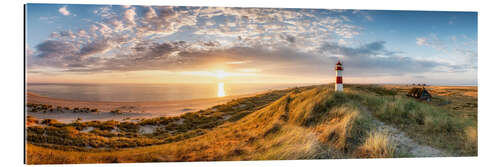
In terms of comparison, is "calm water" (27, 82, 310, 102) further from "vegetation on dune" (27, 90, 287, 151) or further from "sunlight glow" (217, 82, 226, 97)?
"vegetation on dune" (27, 90, 287, 151)

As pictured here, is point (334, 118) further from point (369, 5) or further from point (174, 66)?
point (174, 66)

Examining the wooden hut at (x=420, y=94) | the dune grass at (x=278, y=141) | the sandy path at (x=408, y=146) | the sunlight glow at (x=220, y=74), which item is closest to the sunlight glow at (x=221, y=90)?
the sunlight glow at (x=220, y=74)

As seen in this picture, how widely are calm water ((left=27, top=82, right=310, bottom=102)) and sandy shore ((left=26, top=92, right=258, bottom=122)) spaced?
0.77 feet

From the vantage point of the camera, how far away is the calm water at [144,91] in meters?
4.39

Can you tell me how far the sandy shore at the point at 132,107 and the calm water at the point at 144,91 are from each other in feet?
0.77

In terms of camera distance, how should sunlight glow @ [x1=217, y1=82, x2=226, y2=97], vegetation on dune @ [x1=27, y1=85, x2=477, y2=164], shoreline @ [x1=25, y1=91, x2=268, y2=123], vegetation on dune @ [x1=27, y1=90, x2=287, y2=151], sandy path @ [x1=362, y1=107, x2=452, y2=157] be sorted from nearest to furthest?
sandy path @ [x1=362, y1=107, x2=452, y2=157], vegetation on dune @ [x1=27, y1=85, x2=477, y2=164], vegetation on dune @ [x1=27, y1=90, x2=287, y2=151], shoreline @ [x1=25, y1=91, x2=268, y2=123], sunlight glow @ [x1=217, y1=82, x2=226, y2=97]

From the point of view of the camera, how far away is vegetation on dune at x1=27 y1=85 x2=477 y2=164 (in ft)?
11.1

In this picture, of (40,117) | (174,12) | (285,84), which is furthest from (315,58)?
(40,117)

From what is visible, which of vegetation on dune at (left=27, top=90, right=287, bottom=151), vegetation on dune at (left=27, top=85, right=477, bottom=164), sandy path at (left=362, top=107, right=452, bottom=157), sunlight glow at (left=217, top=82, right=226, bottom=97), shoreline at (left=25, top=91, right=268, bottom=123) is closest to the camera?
sandy path at (left=362, top=107, right=452, bottom=157)

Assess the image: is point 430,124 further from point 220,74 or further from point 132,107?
point 132,107

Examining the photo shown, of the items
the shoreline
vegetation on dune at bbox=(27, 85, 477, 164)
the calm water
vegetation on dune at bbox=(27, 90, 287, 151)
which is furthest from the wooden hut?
the shoreline

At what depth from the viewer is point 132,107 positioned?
20.0ft

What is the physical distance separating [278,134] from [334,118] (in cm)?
112

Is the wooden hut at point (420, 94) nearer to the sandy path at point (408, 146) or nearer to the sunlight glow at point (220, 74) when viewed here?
the sandy path at point (408, 146)
